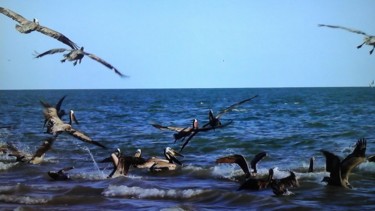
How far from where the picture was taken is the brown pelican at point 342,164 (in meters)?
10.1

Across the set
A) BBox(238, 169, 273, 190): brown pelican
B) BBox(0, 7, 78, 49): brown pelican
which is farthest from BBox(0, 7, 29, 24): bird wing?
BBox(238, 169, 273, 190): brown pelican

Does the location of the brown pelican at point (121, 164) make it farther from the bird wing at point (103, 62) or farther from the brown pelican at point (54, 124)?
the bird wing at point (103, 62)

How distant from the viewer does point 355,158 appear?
10234 millimetres

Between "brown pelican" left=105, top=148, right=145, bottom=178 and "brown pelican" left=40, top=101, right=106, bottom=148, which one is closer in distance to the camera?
"brown pelican" left=40, top=101, right=106, bottom=148

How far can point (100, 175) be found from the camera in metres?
13.6

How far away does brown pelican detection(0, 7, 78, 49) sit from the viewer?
8758mm

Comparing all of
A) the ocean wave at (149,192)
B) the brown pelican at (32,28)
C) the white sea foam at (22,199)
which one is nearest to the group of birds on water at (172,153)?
the brown pelican at (32,28)

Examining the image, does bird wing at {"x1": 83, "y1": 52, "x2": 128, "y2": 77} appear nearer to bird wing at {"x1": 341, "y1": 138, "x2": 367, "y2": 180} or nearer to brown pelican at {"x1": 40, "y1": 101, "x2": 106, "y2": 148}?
brown pelican at {"x1": 40, "y1": 101, "x2": 106, "y2": 148}

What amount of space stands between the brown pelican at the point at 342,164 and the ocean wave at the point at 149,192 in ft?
7.90

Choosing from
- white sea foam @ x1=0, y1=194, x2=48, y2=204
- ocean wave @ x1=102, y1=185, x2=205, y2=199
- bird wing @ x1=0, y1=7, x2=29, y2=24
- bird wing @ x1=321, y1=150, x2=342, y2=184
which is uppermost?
bird wing @ x1=0, y1=7, x2=29, y2=24

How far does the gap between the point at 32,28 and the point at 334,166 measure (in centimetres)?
595

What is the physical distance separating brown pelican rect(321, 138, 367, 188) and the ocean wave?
2.41 metres

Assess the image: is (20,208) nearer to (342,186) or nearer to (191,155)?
(342,186)

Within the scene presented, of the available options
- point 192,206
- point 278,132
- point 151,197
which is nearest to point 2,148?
point 151,197
